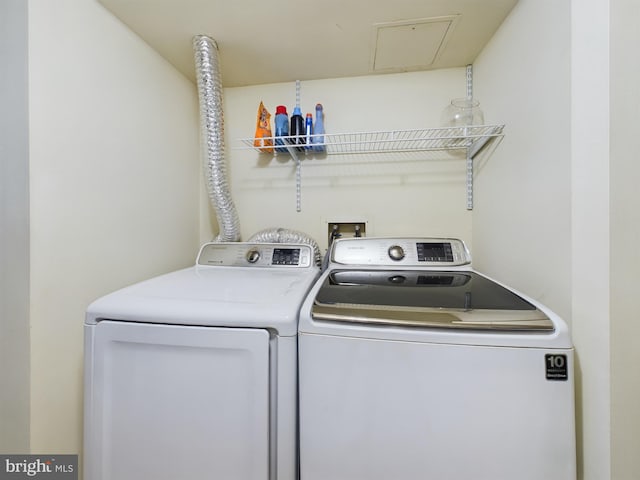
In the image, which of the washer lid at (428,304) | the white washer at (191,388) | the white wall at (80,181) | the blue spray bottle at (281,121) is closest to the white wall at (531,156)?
the washer lid at (428,304)

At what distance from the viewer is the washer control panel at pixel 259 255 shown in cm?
134

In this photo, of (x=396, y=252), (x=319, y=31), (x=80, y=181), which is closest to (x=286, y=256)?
(x=396, y=252)

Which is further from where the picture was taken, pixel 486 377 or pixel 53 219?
pixel 53 219

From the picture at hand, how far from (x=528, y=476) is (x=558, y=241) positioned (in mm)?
636

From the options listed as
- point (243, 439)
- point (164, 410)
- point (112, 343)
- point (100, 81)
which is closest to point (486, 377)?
point (243, 439)

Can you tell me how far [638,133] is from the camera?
0.65 metres

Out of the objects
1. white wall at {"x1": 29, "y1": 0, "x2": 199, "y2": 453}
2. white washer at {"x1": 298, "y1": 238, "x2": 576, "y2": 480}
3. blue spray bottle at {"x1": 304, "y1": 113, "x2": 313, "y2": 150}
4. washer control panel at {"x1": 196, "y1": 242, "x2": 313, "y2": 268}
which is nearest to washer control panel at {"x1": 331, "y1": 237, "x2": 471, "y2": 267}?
washer control panel at {"x1": 196, "y1": 242, "x2": 313, "y2": 268}

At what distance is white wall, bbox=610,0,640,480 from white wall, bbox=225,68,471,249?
A: 3.03 ft

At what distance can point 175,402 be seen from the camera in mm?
756

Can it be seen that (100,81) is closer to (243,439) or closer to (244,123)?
(244,123)

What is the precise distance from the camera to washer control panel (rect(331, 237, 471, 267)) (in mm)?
1295

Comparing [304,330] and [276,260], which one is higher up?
[276,260]

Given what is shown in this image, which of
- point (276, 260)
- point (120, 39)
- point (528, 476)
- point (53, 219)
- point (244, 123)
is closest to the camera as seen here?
point (528, 476)

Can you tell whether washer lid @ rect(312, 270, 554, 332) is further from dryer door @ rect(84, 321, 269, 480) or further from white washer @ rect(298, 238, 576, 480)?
dryer door @ rect(84, 321, 269, 480)
